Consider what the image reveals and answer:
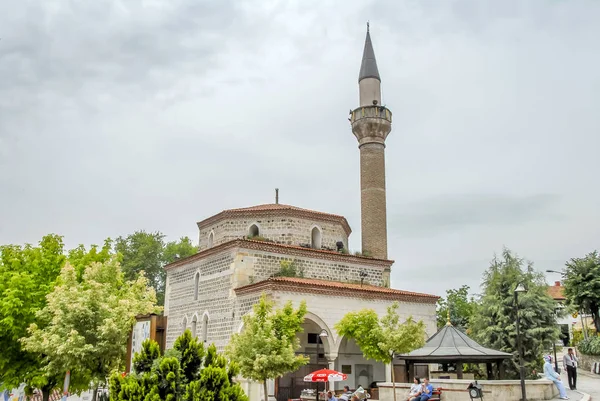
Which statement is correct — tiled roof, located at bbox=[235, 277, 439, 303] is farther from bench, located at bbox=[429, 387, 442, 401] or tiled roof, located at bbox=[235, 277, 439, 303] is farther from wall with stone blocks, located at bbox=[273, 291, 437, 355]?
bench, located at bbox=[429, 387, 442, 401]

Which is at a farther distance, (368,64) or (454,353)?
(368,64)

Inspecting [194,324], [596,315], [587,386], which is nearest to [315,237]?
[194,324]

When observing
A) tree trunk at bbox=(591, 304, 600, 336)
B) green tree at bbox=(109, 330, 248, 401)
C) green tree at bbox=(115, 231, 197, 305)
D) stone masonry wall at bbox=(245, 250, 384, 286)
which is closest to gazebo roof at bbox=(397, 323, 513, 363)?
green tree at bbox=(109, 330, 248, 401)

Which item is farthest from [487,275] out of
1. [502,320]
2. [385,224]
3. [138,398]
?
[138,398]

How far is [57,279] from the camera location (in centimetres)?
1936

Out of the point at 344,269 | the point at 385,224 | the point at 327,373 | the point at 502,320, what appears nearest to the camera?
the point at 327,373

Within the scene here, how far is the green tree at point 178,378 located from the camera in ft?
31.9

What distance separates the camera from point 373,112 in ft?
93.9

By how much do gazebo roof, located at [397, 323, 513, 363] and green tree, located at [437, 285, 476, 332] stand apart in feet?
78.4

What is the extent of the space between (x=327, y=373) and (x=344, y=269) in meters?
8.16

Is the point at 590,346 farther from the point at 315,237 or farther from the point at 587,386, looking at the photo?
the point at 315,237

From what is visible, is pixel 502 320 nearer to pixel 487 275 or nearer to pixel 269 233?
pixel 487 275

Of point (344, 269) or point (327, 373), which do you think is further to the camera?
point (344, 269)

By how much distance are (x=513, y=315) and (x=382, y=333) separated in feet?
22.4
